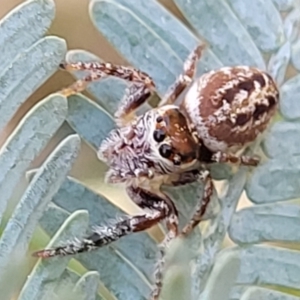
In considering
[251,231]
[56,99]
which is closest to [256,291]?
[251,231]

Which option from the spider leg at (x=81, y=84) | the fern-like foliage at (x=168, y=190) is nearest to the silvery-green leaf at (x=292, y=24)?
the fern-like foliage at (x=168, y=190)

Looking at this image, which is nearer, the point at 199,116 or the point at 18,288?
the point at 18,288

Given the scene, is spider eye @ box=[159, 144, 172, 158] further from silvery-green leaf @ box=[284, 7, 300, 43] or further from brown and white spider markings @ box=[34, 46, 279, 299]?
silvery-green leaf @ box=[284, 7, 300, 43]

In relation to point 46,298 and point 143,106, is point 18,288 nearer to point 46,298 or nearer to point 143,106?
point 46,298

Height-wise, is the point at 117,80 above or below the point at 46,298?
above

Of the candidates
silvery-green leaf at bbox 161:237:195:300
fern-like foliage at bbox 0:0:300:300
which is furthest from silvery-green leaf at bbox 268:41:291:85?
silvery-green leaf at bbox 161:237:195:300

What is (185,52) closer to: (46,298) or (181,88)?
(181,88)
